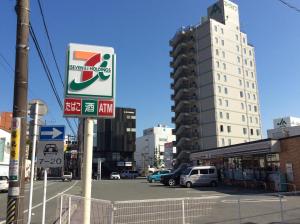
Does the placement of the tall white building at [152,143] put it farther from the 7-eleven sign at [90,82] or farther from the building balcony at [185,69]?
the 7-eleven sign at [90,82]

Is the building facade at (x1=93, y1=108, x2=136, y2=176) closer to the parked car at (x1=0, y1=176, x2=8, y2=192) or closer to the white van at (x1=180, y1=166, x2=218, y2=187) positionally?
the white van at (x1=180, y1=166, x2=218, y2=187)

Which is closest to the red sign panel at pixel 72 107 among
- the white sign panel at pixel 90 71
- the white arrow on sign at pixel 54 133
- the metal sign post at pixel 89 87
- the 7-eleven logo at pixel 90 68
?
the metal sign post at pixel 89 87

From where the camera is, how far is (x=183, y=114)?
284ft

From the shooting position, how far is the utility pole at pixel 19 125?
27.7 feet

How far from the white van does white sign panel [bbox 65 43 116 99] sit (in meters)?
31.9

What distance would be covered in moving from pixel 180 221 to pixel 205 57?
252 ft

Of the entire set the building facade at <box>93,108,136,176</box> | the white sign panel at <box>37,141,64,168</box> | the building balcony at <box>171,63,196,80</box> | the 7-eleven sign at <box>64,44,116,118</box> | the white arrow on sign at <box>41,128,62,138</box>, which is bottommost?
the white sign panel at <box>37,141,64,168</box>

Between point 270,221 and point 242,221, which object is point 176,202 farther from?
point 270,221

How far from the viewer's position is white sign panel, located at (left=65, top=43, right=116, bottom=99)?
957 cm

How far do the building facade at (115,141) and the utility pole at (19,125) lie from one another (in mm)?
102993

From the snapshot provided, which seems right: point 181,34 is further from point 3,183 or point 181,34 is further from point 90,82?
point 90,82

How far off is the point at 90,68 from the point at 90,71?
8cm

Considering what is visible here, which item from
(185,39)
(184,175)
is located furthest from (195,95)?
(184,175)

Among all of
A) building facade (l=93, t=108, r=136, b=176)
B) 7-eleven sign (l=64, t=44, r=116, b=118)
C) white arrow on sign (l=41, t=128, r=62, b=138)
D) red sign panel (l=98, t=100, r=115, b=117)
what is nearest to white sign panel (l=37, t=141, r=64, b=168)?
white arrow on sign (l=41, t=128, r=62, b=138)
